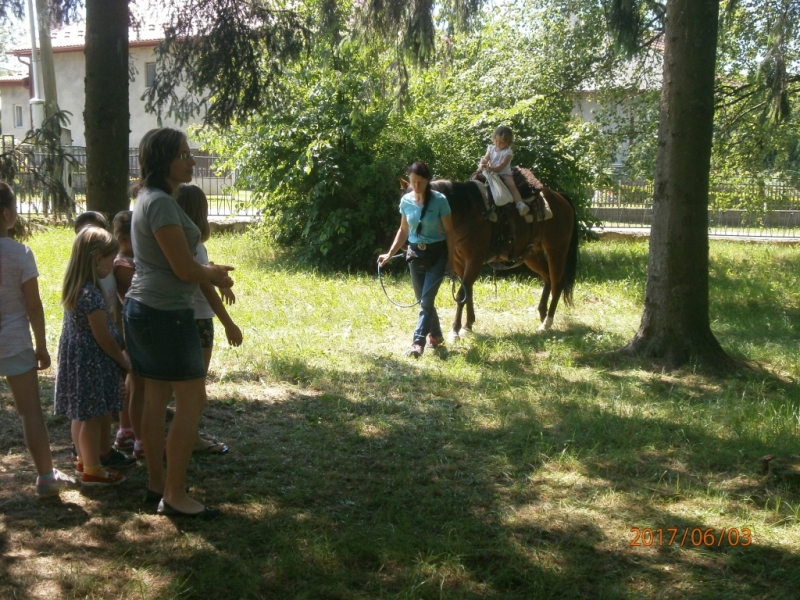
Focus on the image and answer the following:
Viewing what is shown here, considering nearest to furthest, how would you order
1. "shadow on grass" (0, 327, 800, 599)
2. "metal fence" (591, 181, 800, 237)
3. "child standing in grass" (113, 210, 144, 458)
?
"shadow on grass" (0, 327, 800, 599)
"child standing in grass" (113, 210, 144, 458)
"metal fence" (591, 181, 800, 237)

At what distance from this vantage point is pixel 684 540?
3.96m

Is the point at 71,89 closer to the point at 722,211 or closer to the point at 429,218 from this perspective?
the point at 722,211

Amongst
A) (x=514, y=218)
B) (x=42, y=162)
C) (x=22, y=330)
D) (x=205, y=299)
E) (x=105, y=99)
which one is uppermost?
(x=105, y=99)

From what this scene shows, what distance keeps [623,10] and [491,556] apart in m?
6.72

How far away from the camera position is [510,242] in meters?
9.57

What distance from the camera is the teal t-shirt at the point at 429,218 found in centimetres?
787

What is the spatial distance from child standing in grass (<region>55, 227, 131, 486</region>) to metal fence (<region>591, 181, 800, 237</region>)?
1540 centimetres

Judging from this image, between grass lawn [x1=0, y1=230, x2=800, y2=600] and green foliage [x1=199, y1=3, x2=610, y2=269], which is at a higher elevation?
green foliage [x1=199, y1=3, x2=610, y2=269]

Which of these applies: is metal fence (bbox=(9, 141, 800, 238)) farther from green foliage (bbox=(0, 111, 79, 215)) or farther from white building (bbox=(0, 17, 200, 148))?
white building (bbox=(0, 17, 200, 148))

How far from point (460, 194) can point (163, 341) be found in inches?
216

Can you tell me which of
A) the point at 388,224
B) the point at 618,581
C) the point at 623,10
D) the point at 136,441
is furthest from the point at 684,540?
the point at 388,224

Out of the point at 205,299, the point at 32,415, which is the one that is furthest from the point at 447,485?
the point at 32,415

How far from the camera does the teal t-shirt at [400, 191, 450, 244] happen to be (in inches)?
310

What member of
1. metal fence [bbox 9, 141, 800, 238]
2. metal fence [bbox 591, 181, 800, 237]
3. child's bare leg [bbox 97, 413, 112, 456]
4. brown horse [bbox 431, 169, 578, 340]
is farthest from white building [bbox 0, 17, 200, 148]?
child's bare leg [bbox 97, 413, 112, 456]
